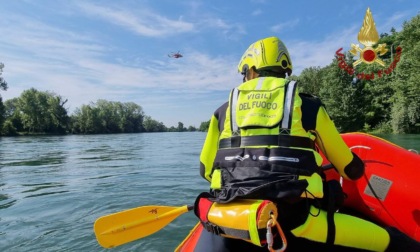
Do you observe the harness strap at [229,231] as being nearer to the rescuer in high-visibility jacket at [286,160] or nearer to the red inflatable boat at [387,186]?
the rescuer in high-visibility jacket at [286,160]

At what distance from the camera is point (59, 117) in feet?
226

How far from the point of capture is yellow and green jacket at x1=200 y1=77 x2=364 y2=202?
167 cm

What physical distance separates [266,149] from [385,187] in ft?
5.40

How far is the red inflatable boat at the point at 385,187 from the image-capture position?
265 cm

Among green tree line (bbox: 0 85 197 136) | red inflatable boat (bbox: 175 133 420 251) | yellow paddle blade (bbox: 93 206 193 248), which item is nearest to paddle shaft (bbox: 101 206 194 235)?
Answer: yellow paddle blade (bbox: 93 206 193 248)

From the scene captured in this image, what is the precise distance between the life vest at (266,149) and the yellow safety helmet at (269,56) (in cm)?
16

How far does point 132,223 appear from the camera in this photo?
2752 millimetres

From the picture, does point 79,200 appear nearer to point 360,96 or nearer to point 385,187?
point 385,187

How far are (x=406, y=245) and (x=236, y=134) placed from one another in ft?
3.92

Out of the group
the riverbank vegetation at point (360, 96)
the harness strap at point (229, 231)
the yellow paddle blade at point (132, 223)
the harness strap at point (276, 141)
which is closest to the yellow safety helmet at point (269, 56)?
the harness strap at point (276, 141)

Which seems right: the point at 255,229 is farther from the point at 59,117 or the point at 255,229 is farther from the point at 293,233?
the point at 59,117

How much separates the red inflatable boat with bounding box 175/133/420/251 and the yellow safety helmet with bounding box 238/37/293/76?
1302 mm

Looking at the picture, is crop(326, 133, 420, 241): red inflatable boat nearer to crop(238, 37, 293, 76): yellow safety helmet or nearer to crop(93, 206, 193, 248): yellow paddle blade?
crop(238, 37, 293, 76): yellow safety helmet

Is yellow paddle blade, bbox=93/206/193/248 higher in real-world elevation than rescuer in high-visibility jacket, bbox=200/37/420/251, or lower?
lower
